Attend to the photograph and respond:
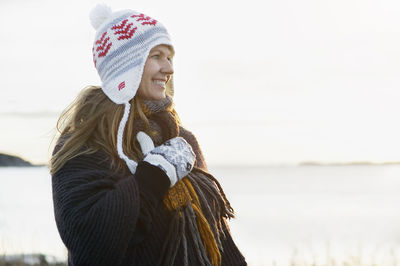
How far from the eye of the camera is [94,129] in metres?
2.24

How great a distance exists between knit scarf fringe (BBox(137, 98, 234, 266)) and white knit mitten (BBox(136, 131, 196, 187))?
133mm

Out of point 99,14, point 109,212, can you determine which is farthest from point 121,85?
point 109,212

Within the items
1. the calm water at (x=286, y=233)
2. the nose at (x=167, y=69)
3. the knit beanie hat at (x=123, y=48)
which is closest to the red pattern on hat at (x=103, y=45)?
the knit beanie hat at (x=123, y=48)

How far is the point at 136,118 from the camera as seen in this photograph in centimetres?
229

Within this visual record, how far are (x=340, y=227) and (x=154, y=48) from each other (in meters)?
13.1

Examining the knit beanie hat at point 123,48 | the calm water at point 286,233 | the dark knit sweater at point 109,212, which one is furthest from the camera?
the calm water at point 286,233

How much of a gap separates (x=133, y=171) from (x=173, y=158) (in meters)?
0.20

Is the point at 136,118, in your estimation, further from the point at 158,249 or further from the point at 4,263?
the point at 4,263

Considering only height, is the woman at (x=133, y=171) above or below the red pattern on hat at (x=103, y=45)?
below

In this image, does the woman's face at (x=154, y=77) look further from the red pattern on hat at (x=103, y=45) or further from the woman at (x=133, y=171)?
the red pattern on hat at (x=103, y=45)

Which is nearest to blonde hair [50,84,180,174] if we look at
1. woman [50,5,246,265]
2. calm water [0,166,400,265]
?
woman [50,5,246,265]

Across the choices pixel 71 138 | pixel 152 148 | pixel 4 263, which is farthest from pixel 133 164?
pixel 4 263

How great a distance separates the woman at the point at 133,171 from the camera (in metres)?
1.95

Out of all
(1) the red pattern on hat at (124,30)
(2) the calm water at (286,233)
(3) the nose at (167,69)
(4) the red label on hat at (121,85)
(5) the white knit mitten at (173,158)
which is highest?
(1) the red pattern on hat at (124,30)
